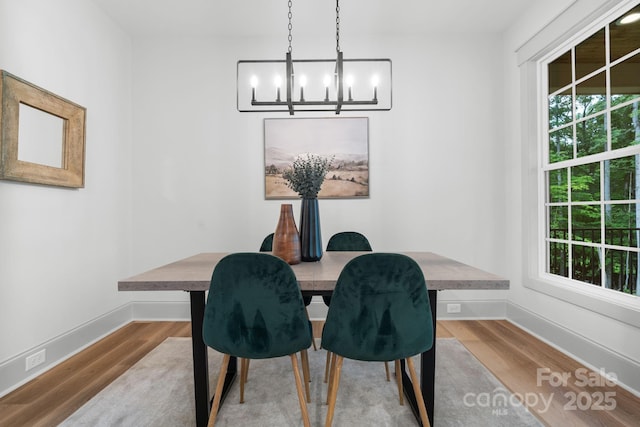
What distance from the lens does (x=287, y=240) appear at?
5.89 ft

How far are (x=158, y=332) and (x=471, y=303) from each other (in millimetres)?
3037

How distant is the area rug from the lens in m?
1.61

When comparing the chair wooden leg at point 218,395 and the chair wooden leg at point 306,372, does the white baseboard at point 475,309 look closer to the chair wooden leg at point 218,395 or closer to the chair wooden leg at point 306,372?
the chair wooden leg at point 306,372

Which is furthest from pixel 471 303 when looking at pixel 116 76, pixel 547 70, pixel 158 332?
pixel 116 76

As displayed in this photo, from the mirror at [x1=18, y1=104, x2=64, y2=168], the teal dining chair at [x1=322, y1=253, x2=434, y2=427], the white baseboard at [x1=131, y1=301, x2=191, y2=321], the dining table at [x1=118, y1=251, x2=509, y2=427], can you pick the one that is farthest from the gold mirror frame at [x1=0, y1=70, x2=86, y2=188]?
the teal dining chair at [x1=322, y1=253, x2=434, y2=427]

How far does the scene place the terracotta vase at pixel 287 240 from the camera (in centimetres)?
179

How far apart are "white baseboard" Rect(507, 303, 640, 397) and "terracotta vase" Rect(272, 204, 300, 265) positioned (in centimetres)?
211

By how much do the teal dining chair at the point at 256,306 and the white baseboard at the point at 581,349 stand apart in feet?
6.88

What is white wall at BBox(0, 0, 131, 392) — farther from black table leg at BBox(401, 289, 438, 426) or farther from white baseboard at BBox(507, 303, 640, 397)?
white baseboard at BBox(507, 303, 640, 397)

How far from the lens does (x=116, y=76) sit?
121 inches

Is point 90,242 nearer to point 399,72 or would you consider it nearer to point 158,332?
point 158,332

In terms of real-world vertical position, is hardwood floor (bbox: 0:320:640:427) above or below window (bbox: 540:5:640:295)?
below

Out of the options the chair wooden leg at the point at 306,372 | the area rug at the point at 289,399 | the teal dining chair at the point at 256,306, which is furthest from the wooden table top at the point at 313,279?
the area rug at the point at 289,399

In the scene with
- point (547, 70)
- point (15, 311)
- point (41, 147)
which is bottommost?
point (15, 311)
